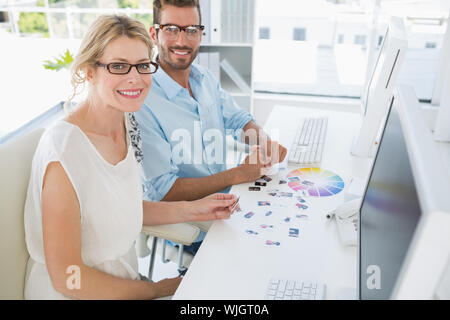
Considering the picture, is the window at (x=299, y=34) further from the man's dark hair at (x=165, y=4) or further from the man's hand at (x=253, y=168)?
the man's hand at (x=253, y=168)

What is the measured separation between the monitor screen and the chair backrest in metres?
0.82

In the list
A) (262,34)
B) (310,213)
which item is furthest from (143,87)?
(262,34)

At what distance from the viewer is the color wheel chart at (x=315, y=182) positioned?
1411mm

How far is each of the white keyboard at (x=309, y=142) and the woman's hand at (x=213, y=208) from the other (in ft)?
1.54

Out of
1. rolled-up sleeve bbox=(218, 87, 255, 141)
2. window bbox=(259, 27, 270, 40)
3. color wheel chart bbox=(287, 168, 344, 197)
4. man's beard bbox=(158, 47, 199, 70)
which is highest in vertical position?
man's beard bbox=(158, 47, 199, 70)

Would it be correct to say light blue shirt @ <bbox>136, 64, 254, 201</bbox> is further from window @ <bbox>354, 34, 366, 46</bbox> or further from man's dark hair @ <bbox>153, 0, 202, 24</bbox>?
window @ <bbox>354, 34, 366, 46</bbox>

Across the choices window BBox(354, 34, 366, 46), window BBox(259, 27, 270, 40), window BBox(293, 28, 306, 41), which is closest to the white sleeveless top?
window BBox(293, 28, 306, 41)

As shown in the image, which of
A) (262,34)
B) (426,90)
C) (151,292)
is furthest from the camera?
(262,34)

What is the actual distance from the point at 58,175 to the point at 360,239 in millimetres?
721

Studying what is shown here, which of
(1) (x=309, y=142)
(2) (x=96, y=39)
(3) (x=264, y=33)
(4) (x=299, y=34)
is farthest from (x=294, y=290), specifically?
(3) (x=264, y=33)

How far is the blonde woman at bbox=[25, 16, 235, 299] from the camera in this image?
0.95 meters

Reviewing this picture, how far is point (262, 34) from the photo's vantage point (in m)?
5.64

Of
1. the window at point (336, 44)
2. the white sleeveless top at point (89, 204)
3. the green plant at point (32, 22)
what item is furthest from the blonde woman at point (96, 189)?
the green plant at point (32, 22)
